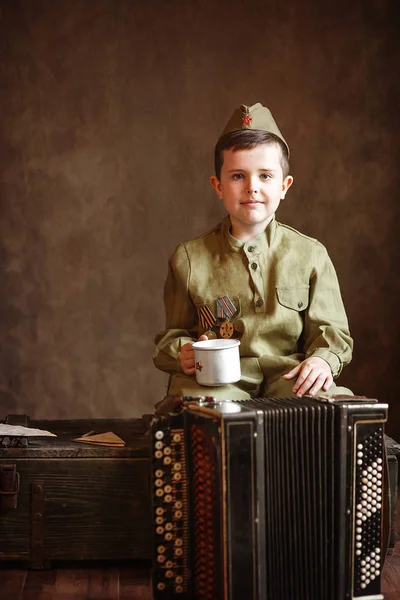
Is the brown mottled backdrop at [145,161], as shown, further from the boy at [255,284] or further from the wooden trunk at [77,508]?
the wooden trunk at [77,508]

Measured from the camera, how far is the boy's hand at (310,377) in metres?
2.56

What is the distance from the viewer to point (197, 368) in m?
2.52

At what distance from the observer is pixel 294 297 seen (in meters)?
2.78

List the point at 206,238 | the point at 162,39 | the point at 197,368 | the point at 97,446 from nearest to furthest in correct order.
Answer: the point at 197,368 → the point at 97,446 → the point at 206,238 → the point at 162,39

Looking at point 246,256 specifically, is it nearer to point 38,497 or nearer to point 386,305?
point 38,497

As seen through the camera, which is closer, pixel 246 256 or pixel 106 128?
pixel 246 256

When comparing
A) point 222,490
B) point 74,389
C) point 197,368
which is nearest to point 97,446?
point 197,368

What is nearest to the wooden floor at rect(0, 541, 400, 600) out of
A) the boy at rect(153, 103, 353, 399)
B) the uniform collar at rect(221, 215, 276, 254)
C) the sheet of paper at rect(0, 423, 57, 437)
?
the sheet of paper at rect(0, 423, 57, 437)

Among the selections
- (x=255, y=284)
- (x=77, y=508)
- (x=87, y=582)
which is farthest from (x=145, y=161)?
(x=87, y=582)

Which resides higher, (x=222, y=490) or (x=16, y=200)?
(x=16, y=200)

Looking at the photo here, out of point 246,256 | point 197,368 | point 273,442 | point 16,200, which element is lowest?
point 273,442

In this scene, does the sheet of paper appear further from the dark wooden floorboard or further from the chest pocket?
the chest pocket

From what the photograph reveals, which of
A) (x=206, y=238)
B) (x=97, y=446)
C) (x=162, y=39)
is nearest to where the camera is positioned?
(x=97, y=446)

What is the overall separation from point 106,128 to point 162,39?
1.57 ft
